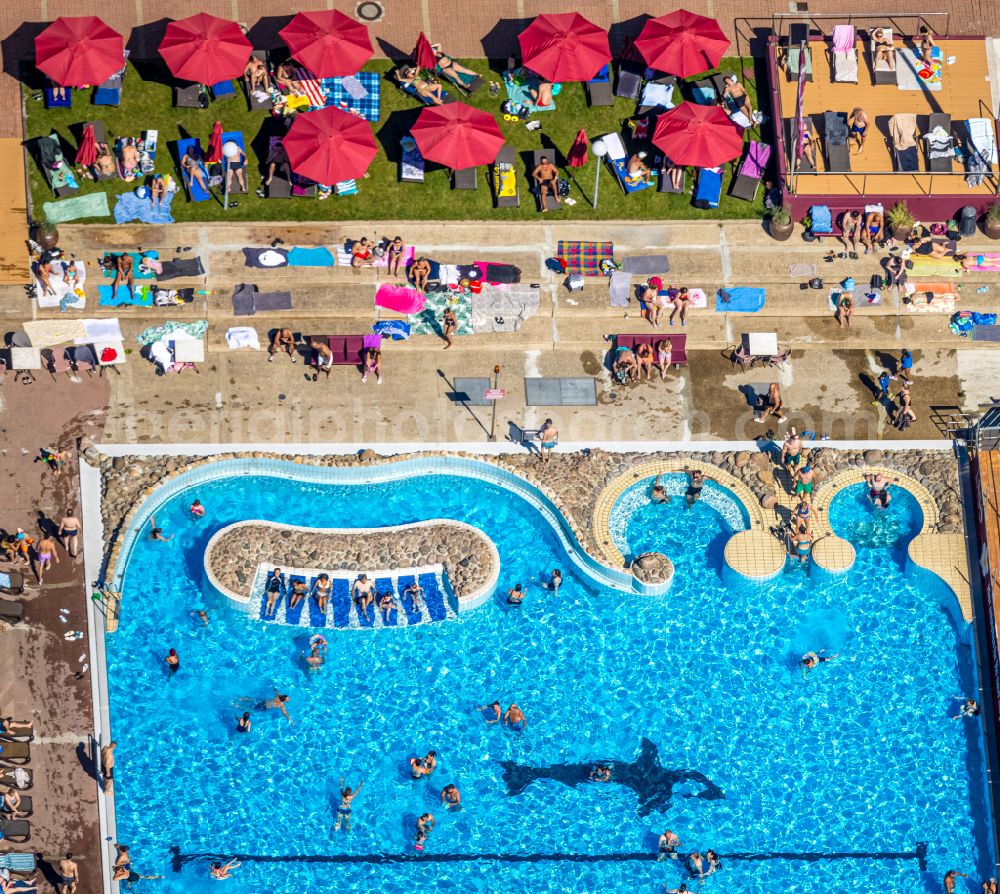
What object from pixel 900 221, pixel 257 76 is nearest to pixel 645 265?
pixel 900 221

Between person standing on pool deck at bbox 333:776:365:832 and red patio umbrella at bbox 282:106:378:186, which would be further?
red patio umbrella at bbox 282:106:378:186

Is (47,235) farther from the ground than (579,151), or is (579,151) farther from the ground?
(579,151)

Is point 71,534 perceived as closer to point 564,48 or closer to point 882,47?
point 564,48

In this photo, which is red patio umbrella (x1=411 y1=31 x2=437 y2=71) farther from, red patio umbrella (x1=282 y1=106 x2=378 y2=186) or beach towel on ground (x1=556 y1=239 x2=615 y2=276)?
beach towel on ground (x1=556 y1=239 x2=615 y2=276)

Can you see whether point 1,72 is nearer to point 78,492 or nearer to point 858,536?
point 78,492

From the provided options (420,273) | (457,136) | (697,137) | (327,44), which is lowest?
(420,273)

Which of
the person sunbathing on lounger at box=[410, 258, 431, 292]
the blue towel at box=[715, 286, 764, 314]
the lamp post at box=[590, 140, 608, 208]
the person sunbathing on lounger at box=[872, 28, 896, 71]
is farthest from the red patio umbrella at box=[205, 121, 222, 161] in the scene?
the person sunbathing on lounger at box=[872, 28, 896, 71]

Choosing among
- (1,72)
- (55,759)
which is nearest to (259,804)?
(55,759)
